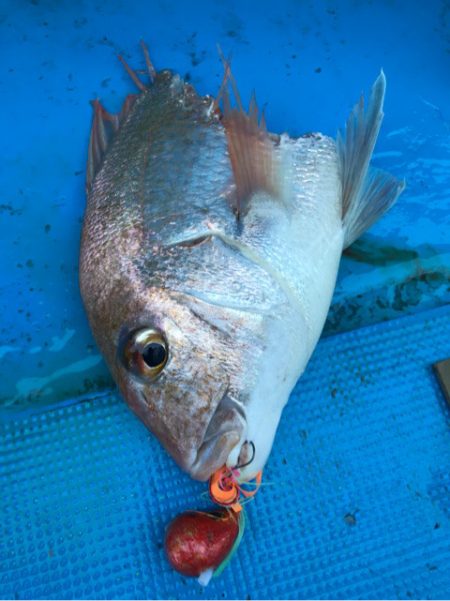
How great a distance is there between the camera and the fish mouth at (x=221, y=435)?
57.2 inches

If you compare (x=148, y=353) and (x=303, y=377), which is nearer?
(x=148, y=353)

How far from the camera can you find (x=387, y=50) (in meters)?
2.36

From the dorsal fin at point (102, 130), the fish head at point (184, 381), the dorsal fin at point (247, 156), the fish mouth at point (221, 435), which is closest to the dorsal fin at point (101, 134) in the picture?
the dorsal fin at point (102, 130)

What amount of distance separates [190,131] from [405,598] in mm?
1713

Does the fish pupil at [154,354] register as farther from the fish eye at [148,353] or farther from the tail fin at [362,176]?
the tail fin at [362,176]

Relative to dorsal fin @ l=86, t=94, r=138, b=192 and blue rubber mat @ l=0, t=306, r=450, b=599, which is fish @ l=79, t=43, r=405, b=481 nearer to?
dorsal fin @ l=86, t=94, r=138, b=192

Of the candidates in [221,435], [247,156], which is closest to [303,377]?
[221,435]

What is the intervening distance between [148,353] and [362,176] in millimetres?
985

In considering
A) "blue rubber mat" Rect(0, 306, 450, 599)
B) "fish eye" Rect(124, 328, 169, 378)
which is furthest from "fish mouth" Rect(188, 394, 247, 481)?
"blue rubber mat" Rect(0, 306, 450, 599)

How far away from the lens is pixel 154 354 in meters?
1.48

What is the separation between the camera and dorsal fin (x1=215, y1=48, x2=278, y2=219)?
1.63 meters

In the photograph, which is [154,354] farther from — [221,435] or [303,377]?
[303,377]

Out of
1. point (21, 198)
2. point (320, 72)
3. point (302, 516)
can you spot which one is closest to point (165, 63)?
point (320, 72)

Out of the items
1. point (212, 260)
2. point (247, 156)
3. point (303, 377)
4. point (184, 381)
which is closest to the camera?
point (184, 381)
